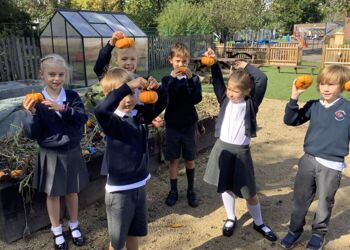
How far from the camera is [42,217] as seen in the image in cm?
329

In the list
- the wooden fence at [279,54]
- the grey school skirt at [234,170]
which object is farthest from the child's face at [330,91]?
the wooden fence at [279,54]

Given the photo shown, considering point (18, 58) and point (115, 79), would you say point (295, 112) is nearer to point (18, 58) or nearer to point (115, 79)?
point (115, 79)

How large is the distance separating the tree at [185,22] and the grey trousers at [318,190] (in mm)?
19258

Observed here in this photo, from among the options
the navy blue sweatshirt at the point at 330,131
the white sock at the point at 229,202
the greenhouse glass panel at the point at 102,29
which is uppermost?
the greenhouse glass panel at the point at 102,29

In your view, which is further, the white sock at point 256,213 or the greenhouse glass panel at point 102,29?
the greenhouse glass panel at point 102,29

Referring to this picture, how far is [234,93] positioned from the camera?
10.1ft

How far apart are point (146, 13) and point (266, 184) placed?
28.4 m

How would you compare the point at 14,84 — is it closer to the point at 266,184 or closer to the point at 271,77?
the point at 266,184

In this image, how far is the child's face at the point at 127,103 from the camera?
7.37 ft

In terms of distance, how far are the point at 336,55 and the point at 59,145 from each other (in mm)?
15049

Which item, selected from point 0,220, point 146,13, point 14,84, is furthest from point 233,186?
point 146,13

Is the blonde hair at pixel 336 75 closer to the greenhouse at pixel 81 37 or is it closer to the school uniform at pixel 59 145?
the school uniform at pixel 59 145

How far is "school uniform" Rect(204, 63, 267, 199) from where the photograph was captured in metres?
3.12

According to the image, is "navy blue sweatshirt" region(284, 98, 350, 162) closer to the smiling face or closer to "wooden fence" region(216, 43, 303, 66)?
the smiling face
